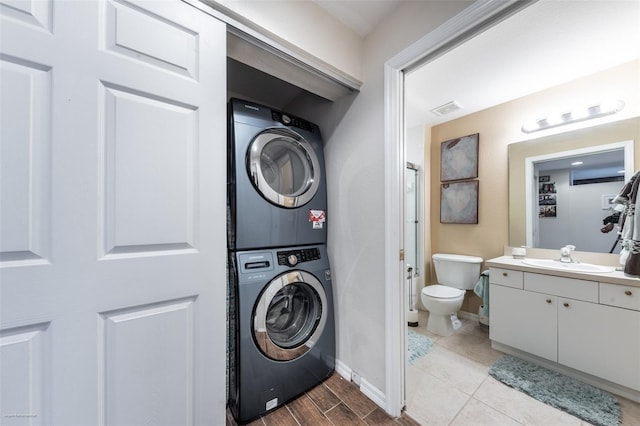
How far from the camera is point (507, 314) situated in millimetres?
1892

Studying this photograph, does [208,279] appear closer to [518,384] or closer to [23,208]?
[23,208]

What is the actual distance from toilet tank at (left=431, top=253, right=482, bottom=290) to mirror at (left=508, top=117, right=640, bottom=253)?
41 cm

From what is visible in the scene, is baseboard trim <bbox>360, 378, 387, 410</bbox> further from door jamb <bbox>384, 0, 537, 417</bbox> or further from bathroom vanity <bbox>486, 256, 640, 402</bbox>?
bathroom vanity <bbox>486, 256, 640, 402</bbox>

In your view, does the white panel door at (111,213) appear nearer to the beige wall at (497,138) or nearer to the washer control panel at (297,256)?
the washer control panel at (297,256)

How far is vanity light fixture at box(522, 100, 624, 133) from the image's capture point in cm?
177

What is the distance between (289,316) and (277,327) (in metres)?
0.10

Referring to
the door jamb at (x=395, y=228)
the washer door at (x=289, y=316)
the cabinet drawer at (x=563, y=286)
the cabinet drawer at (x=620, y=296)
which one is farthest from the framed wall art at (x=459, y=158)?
the washer door at (x=289, y=316)

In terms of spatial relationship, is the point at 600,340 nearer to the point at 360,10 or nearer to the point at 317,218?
the point at 317,218

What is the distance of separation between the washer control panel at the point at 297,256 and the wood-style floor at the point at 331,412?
825 mm

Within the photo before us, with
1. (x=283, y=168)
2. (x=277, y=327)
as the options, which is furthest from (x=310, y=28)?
(x=277, y=327)

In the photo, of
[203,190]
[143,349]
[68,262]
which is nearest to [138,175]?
[203,190]

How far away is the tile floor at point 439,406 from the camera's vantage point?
4.09 ft

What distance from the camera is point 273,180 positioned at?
150 centimetres

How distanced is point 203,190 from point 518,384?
2302 mm
